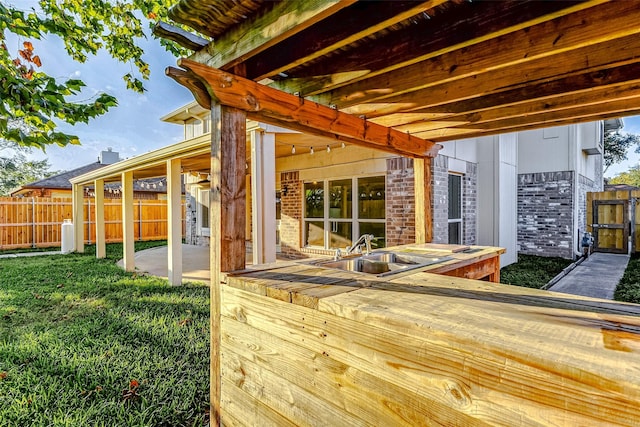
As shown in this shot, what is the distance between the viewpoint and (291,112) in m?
2.52

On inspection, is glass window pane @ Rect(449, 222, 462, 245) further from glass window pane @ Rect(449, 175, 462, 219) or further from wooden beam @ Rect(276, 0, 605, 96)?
wooden beam @ Rect(276, 0, 605, 96)

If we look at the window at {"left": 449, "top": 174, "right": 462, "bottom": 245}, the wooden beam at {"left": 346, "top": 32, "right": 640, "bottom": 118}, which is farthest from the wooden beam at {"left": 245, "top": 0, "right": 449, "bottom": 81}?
the window at {"left": 449, "top": 174, "right": 462, "bottom": 245}

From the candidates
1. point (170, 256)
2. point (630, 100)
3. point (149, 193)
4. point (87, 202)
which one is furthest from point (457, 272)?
point (149, 193)

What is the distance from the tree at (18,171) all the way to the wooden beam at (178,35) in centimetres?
2876

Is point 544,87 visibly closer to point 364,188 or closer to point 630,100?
point 630,100

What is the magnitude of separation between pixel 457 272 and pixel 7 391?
397 centimetres

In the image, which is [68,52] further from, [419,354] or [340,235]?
[419,354]

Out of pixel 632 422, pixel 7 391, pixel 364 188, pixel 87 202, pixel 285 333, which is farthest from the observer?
pixel 87 202

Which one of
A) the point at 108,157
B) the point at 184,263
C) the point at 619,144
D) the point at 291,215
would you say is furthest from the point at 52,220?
the point at 619,144

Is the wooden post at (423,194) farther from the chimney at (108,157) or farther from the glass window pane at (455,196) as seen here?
the chimney at (108,157)

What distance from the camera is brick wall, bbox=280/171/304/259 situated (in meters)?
8.05

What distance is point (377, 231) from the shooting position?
652 centimetres

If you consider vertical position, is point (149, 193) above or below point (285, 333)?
above

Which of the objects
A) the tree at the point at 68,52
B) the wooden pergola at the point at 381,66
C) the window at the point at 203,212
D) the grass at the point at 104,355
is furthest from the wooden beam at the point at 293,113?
the window at the point at 203,212
